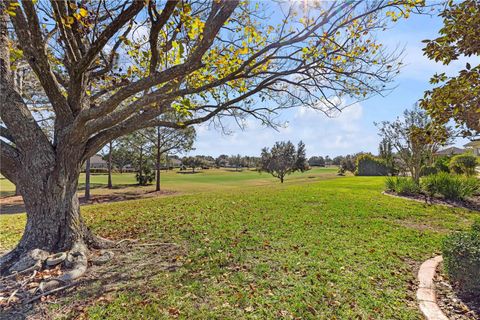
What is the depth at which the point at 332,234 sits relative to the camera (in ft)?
20.0

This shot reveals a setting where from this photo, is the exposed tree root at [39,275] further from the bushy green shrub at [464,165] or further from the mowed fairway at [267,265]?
the bushy green shrub at [464,165]

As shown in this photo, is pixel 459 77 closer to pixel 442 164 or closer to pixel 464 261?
pixel 464 261

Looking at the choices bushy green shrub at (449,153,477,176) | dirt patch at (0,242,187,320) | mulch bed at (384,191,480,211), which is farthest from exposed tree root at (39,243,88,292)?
bushy green shrub at (449,153,477,176)

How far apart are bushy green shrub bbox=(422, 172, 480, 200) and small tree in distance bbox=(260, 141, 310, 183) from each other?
21935mm

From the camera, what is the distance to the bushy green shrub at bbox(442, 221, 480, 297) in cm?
322

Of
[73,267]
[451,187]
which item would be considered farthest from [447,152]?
[73,267]

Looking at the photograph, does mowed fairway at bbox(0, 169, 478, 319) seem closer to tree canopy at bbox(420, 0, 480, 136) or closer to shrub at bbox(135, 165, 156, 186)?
tree canopy at bbox(420, 0, 480, 136)

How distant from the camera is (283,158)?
33750 mm

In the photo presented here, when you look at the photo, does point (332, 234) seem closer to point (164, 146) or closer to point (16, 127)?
point (16, 127)

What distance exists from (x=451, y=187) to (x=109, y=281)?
1311cm

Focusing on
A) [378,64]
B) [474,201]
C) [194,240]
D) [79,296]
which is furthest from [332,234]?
[474,201]

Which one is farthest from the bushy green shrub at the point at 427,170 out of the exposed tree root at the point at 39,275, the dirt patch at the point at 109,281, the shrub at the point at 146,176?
the shrub at the point at 146,176

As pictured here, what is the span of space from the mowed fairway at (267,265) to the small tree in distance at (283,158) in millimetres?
25550

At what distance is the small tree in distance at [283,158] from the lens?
1338 inches
